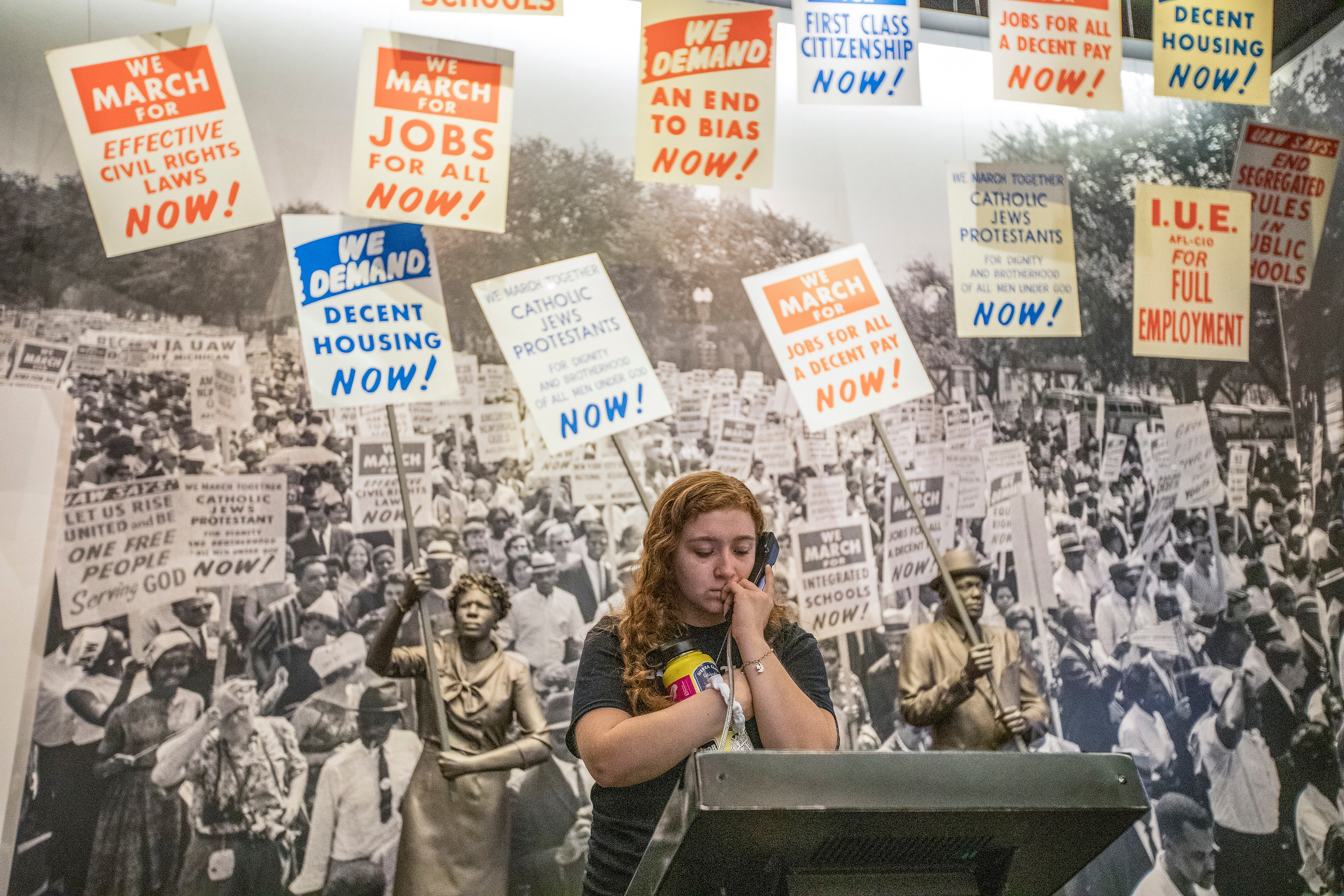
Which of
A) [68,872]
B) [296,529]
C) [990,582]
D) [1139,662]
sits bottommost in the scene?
[68,872]

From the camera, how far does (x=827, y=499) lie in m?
4.44

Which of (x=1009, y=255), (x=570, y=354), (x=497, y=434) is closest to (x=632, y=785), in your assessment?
(x=570, y=354)

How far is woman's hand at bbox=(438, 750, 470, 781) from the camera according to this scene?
3.52 meters

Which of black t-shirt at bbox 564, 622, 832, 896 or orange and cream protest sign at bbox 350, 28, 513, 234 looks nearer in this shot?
black t-shirt at bbox 564, 622, 832, 896

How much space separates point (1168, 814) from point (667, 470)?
261 centimetres

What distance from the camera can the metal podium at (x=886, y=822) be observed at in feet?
2.83

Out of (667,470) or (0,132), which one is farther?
(667,470)

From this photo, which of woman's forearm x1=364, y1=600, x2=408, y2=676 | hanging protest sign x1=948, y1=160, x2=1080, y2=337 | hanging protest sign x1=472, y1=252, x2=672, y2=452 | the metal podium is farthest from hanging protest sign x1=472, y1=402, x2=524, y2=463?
the metal podium

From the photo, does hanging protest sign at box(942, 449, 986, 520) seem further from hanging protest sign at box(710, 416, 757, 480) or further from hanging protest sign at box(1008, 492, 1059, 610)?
hanging protest sign at box(710, 416, 757, 480)

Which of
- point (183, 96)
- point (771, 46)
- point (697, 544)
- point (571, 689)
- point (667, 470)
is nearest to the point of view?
point (697, 544)

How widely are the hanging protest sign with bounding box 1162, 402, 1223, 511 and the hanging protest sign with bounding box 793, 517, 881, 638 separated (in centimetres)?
159

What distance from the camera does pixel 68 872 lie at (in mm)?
3383

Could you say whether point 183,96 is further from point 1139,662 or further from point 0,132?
point 1139,662

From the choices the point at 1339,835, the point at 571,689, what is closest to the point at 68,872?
the point at 571,689
